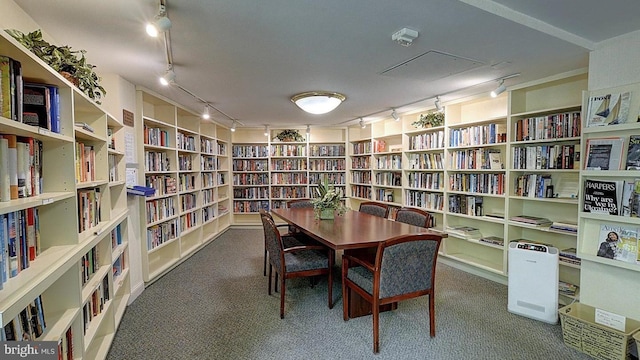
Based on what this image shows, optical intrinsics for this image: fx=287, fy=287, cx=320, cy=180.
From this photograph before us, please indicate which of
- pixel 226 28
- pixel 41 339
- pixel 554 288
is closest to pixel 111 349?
pixel 41 339

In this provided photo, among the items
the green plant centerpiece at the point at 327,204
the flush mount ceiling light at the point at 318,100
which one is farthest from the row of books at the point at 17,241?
the flush mount ceiling light at the point at 318,100

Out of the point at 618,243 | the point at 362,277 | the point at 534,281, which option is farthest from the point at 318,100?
the point at 618,243

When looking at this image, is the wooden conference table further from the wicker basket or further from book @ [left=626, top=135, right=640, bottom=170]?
book @ [left=626, top=135, right=640, bottom=170]

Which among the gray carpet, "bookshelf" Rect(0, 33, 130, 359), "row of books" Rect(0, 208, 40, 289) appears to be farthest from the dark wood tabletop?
"row of books" Rect(0, 208, 40, 289)

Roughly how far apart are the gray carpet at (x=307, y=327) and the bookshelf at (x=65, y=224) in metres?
0.45

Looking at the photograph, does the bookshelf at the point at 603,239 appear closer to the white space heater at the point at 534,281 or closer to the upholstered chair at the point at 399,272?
the white space heater at the point at 534,281

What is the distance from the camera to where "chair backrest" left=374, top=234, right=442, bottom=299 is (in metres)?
2.05

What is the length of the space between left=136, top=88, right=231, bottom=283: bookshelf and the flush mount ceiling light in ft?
5.82

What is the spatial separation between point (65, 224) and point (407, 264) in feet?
6.86

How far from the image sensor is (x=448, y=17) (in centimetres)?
174

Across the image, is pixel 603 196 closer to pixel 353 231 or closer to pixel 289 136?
pixel 353 231

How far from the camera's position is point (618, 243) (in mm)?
2100

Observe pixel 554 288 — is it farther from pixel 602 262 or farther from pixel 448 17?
pixel 448 17

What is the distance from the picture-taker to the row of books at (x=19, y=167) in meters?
1.06
